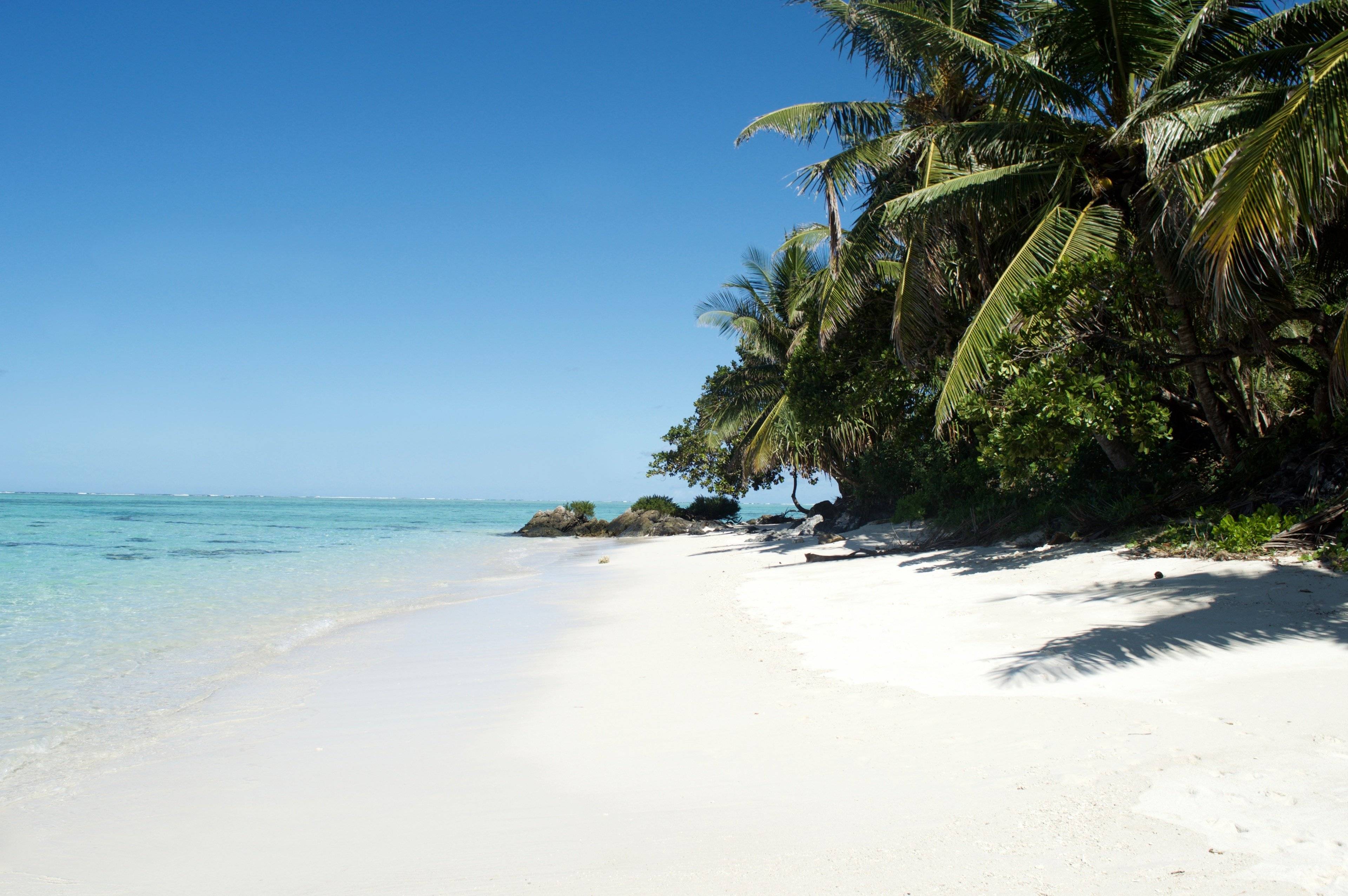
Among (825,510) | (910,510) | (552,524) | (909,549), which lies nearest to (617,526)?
(552,524)

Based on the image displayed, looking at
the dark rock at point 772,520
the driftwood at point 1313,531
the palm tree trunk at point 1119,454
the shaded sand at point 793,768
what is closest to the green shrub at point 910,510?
the palm tree trunk at point 1119,454

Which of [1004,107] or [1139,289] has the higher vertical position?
[1004,107]

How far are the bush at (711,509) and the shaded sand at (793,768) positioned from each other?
2977 cm

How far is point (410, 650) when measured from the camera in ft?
24.8

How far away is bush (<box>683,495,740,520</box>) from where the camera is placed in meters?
36.8

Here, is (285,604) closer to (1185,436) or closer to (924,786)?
(924,786)

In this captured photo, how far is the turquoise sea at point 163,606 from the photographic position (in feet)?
18.0

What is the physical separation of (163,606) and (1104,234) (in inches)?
507

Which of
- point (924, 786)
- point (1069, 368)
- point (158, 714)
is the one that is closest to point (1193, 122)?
point (1069, 368)

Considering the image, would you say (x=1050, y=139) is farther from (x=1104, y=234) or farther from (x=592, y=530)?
(x=592, y=530)

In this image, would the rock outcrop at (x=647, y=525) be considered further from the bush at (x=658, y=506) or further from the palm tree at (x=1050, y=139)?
the palm tree at (x=1050, y=139)

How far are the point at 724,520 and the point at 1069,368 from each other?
28.2m

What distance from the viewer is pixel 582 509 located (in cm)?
3788

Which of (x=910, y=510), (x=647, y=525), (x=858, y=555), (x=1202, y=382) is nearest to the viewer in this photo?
(x=1202, y=382)
